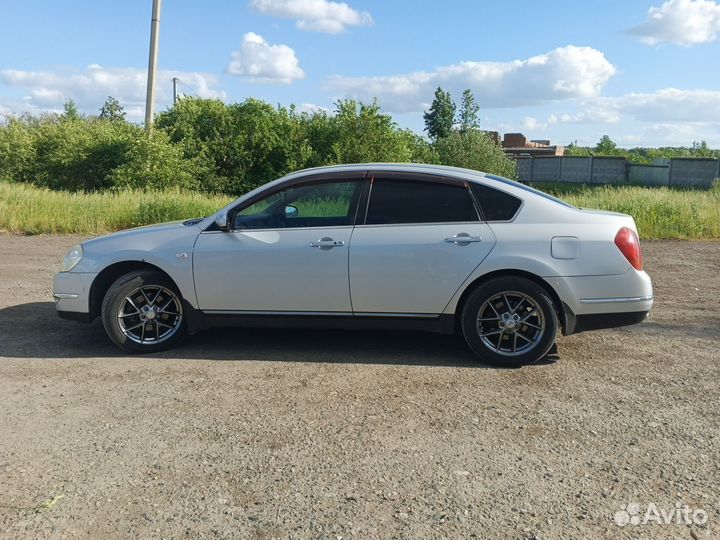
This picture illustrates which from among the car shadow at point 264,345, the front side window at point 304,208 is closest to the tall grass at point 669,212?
the car shadow at point 264,345

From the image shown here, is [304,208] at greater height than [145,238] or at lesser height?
greater

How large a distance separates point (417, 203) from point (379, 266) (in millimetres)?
666

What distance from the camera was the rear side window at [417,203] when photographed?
5.71 metres

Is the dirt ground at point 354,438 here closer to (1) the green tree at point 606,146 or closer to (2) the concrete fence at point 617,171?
(2) the concrete fence at point 617,171

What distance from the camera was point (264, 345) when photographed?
6.32 metres

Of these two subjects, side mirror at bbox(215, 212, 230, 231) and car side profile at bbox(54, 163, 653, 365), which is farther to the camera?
side mirror at bbox(215, 212, 230, 231)

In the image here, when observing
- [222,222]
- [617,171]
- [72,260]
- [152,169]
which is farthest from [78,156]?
[617,171]

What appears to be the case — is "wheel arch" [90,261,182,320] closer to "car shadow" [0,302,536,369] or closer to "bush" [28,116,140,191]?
"car shadow" [0,302,536,369]

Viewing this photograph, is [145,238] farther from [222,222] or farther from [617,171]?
[617,171]

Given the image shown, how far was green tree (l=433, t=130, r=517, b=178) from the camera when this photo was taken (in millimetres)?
24906

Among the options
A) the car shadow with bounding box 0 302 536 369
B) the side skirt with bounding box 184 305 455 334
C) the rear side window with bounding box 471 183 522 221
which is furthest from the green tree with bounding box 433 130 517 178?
the side skirt with bounding box 184 305 455 334

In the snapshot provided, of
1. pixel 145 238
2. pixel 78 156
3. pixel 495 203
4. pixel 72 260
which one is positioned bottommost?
pixel 72 260

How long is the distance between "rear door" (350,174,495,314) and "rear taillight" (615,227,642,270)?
1.05 meters

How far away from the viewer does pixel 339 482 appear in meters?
3.60
